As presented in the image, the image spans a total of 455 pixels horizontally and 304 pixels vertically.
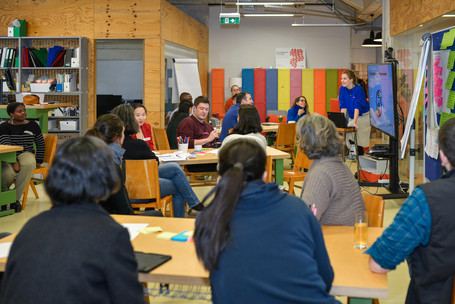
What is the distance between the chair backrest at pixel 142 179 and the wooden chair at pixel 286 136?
4289 millimetres

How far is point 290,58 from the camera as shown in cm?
1503

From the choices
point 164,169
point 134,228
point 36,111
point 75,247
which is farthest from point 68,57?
point 75,247

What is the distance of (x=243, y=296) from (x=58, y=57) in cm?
838

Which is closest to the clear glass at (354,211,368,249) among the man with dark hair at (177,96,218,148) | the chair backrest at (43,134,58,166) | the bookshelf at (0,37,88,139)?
the man with dark hair at (177,96,218,148)

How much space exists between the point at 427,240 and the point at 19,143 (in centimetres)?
565

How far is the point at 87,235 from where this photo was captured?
1613 mm

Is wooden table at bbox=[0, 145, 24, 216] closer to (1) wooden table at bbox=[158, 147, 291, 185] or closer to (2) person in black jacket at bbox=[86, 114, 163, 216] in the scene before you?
(1) wooden table at bbox=[158, 147, 291, 185]

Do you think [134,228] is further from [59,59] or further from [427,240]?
[59,59]

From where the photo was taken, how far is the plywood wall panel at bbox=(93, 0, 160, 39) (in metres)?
9.59

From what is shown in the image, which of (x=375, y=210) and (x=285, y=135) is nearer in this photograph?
(x=375, y=210)

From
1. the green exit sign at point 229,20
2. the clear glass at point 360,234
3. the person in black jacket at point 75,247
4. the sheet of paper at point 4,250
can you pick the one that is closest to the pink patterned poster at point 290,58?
the green exit sign at point 229,20

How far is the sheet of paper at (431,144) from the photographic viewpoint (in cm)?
534

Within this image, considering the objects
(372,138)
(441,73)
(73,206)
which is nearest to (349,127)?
(441,73)

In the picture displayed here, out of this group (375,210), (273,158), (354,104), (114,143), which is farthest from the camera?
(354,104)
